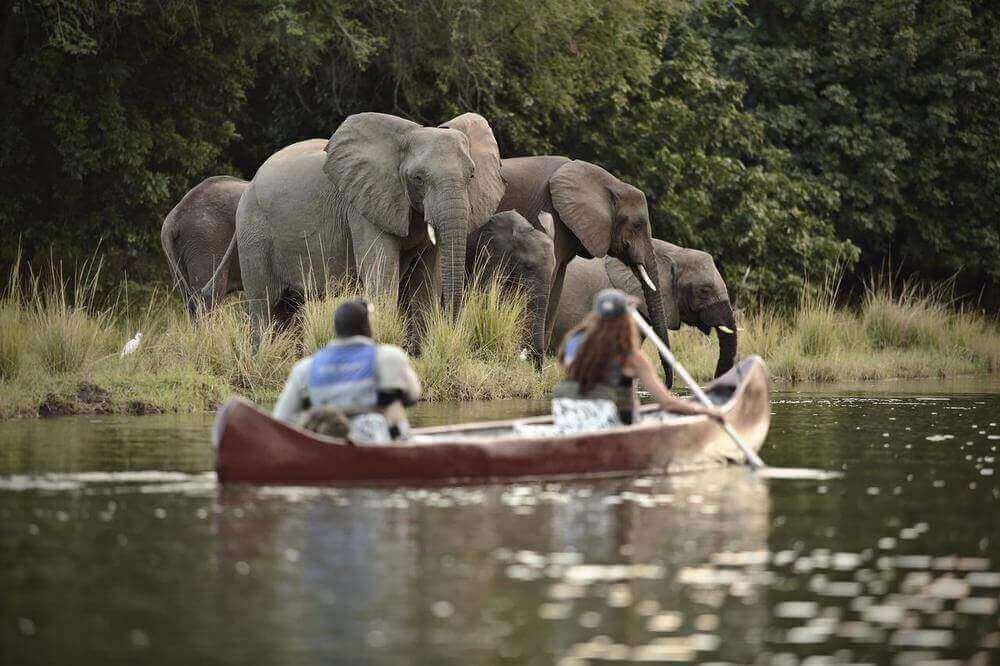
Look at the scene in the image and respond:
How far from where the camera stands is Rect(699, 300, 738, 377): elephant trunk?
81.9ft

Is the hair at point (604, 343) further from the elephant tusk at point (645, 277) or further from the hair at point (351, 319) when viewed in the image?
the elephant tusk at point (645, 277)

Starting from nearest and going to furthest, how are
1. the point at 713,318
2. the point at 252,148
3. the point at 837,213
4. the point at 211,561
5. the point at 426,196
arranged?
the point at 211,561
the point at 426,196
the point at 713,318
the point at 252,148
the point at 837,213

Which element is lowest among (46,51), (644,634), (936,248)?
(644,634)

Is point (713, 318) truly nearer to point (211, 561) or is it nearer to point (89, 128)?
point (89, 128)

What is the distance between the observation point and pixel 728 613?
7574 mm

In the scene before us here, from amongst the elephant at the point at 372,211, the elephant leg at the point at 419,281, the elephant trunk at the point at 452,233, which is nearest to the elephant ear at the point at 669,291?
the elephant at the point at 372,211

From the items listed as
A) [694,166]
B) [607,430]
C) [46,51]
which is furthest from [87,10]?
[607,430]

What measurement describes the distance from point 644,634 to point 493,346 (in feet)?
45.2

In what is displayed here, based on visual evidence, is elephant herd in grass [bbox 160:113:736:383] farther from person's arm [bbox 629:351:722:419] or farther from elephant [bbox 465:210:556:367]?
person's arm [bbox 629:351:722:419]

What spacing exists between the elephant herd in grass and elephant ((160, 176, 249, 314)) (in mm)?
17

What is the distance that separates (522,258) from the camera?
2239cm

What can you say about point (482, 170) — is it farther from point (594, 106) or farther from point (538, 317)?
point (594, 106)

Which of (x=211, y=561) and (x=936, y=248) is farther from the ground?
(x=936, y=248)

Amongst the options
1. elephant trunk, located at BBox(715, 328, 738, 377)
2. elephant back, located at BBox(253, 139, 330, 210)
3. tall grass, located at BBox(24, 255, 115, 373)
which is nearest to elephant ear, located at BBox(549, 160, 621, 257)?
elephant trunk, located at BBox(715, 328, 738, 377)
